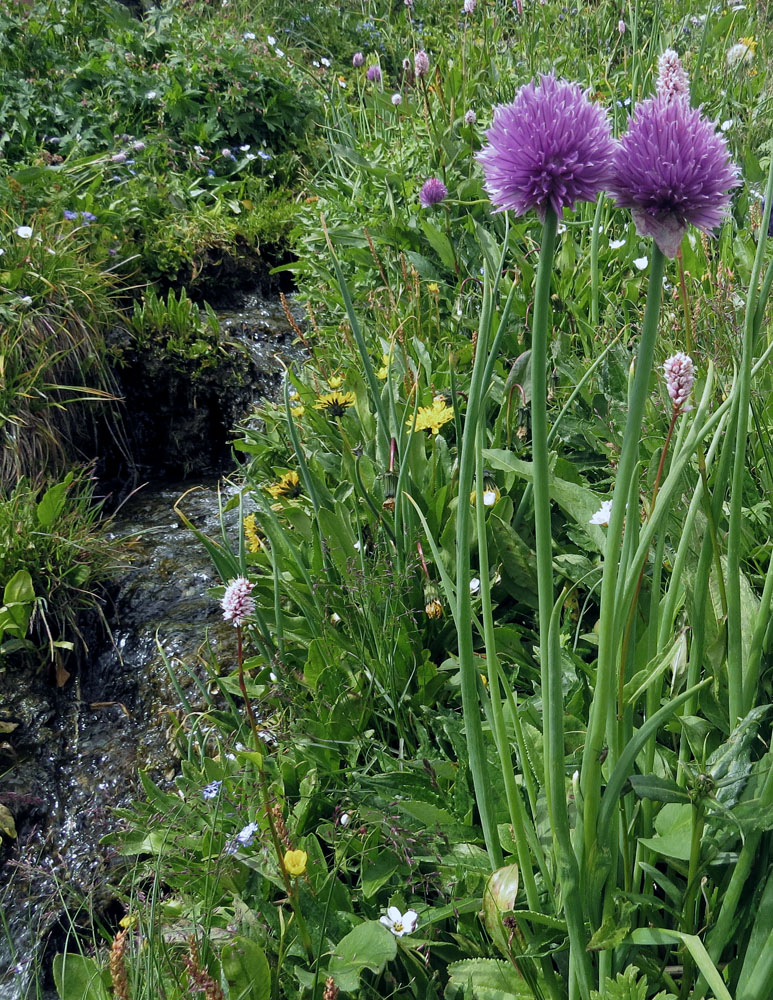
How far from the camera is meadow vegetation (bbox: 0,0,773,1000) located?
0.90m

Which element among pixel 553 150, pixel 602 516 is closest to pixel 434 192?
pixel 602 516

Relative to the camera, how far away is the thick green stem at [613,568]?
68 centimetres

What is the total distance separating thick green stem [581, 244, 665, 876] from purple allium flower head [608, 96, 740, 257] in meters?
0.03

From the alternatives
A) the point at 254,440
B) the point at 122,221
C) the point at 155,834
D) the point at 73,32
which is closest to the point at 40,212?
the point at 122,221

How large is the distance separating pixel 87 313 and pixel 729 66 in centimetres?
276

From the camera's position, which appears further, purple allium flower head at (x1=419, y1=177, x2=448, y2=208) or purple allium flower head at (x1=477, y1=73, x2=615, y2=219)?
purple allium flower head at (x1=419, y1=177, x2=448, y2=208)

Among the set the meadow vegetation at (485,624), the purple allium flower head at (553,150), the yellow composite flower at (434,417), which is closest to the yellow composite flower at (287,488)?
the meadow vegetation at (485,624)

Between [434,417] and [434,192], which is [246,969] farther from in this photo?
[434,192]

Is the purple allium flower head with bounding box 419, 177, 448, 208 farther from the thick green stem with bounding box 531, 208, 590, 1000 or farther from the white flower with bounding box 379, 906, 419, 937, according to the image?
the white flower with bounding box 379, 906, 419, 937

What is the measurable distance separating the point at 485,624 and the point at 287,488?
133cm

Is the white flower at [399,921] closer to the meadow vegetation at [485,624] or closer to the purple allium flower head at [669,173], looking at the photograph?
the meadow vegetation at [485,624]

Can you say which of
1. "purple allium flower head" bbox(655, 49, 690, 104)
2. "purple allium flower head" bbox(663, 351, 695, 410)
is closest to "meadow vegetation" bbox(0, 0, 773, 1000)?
"purple allium flower head" bbox(663, 351, 695, 410)

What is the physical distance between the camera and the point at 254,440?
2.62m

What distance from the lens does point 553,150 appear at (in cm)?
65
